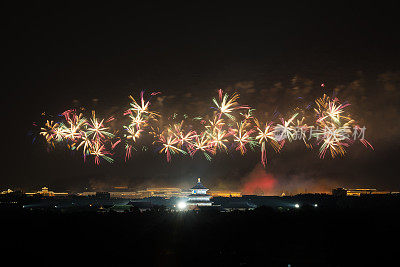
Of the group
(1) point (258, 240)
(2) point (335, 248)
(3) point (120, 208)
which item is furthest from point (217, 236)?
(3) point (120, 208)

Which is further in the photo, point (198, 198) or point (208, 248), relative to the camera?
point (198, 198)

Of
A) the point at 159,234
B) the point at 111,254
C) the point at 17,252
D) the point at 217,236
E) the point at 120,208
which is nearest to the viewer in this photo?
the point at 111,254

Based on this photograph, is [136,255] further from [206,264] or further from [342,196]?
[342,196]

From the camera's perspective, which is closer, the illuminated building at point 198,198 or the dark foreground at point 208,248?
the dark foreground at point 208,248

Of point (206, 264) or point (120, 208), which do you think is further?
point (120, 208)

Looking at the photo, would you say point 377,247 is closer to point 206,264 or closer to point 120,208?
point 206,264

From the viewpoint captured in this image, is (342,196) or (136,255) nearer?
(136,255)

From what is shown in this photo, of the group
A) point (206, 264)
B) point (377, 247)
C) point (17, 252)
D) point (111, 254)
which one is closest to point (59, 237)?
point (17, 252)

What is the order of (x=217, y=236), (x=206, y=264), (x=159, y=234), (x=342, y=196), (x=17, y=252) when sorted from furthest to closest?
(x=342, y=196) < (x=159, y=234) < (x=217, y=236) < (x=17, y=252) < (x=206, y=264)

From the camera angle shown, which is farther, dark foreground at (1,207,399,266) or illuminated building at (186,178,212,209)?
illuminated building at (186,178,212,209)
